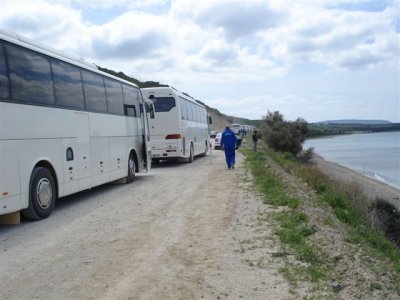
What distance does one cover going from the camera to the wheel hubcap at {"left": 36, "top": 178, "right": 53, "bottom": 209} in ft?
28.7

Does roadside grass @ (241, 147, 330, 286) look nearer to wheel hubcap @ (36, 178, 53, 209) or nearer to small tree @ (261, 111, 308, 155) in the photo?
wheel hubcap @ (36, 178, 53, 209)

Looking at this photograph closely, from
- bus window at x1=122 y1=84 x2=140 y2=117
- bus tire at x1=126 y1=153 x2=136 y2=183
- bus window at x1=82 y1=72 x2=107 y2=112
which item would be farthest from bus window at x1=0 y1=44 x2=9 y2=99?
bus tire at x1=126 y1=153 x2=136 y2=183

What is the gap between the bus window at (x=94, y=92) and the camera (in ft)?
37.4

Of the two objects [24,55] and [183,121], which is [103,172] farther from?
[183,121]

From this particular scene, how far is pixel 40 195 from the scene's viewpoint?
8.82m

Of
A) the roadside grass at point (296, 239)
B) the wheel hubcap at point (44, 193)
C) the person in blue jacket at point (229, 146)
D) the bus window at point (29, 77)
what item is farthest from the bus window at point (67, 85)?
the person in blue jacket at point (229, 146)

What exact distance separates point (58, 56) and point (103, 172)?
3515mm

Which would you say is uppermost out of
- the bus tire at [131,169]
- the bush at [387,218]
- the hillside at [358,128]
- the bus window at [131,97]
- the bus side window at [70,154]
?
the bus window at [131,97]

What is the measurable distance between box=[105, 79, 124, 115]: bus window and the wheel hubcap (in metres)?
4.29

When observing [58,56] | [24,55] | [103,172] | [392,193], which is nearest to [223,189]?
[103,172]

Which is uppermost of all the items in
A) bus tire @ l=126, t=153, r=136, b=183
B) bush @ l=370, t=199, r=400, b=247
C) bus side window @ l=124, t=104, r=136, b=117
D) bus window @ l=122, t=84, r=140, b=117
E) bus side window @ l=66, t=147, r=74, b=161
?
bus window @ l=122, t=84, r=140, b=117

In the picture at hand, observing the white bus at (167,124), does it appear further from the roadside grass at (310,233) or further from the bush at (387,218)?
the bush at (387,218)

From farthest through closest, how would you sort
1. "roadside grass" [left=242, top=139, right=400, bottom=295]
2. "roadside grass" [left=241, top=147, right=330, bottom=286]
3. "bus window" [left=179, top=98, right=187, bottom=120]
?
"bus window" [left=179, top=98, right=187, bottom=120] < "roadside grass" [left=242, top=139, right=400, bottom=295] < "roadside grass" [left=241, top=147, right=330, bottom=286]

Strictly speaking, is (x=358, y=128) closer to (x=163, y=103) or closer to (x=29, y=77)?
(x=163, y=103)
